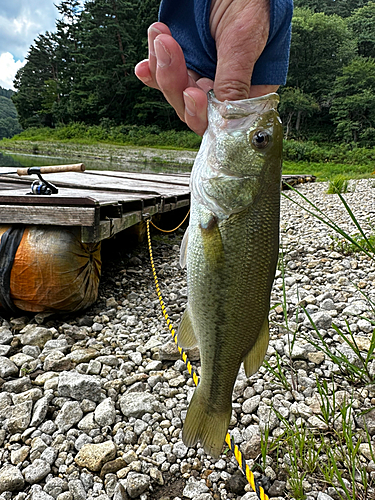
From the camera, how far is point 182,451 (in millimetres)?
2377

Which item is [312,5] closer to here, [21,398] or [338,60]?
[338,60]

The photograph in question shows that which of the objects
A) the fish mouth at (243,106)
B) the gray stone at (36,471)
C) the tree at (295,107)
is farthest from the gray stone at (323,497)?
the tree at (295,107)

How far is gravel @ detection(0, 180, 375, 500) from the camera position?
2146mm

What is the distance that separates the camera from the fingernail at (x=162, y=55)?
1.43 m

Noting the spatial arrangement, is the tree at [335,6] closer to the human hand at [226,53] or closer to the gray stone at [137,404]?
the human hand at [226,53]

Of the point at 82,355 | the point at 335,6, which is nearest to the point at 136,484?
the point at 82,355

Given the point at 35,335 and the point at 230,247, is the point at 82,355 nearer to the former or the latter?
the point at 35,335

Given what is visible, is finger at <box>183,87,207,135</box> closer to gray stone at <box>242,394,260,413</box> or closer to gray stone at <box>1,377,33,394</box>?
gray stone at <box>242,394,260,413</box>

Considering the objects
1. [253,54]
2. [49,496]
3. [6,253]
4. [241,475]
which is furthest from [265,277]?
[6,253]

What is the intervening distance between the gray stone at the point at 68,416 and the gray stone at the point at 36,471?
0.96 feet

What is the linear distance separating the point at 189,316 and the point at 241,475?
4.20ft

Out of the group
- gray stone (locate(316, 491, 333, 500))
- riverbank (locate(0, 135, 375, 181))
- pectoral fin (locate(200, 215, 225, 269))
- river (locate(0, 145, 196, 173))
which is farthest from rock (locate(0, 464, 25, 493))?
riverbank (locate(0, 135, 375, 181))

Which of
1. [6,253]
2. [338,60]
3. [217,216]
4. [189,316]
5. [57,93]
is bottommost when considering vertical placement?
[6,253]

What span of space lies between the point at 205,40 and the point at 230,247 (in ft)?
3.19
